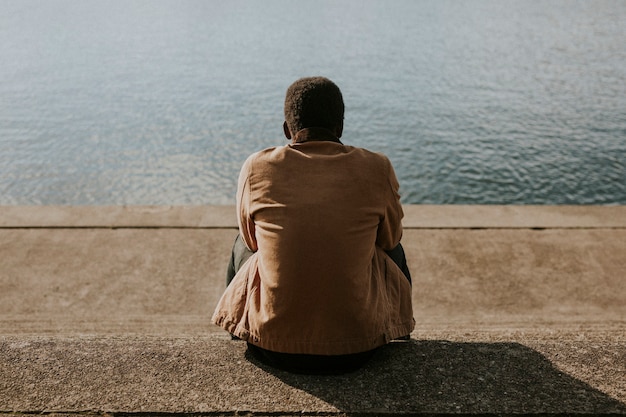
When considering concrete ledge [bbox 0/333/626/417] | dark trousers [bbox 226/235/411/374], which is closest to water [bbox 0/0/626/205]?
concrete ledge [bbox 0/333/626/417]

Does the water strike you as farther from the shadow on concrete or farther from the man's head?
the man's head

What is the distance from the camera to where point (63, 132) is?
44.7ft

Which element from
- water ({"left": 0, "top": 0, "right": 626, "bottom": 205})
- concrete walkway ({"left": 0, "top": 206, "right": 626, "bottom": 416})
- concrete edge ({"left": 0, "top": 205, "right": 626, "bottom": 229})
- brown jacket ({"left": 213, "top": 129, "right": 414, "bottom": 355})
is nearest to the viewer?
brown jacket ({"left": 213, "top": 129, "right": 414, "bottom": 355})

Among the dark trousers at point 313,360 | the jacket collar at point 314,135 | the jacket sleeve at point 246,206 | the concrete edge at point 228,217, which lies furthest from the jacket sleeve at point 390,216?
the concrete edge at point 228,217

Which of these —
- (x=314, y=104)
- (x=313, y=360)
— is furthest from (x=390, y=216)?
(x=313, y=360)

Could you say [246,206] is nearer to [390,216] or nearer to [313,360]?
[390,216]

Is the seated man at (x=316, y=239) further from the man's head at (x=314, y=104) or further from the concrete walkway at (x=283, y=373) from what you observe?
the concrete walkway at (x=283, y=373)

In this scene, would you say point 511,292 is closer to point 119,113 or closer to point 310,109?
point 310,109

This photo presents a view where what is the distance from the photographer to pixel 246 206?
2834 millimetres

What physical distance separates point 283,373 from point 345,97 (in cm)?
1334

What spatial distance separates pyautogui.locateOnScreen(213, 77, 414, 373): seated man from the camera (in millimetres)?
2658

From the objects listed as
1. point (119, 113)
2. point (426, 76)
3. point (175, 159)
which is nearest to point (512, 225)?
point (175, 159)

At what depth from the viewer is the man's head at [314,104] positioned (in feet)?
9.20

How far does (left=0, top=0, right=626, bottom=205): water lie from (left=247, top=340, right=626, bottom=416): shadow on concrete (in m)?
7.08
